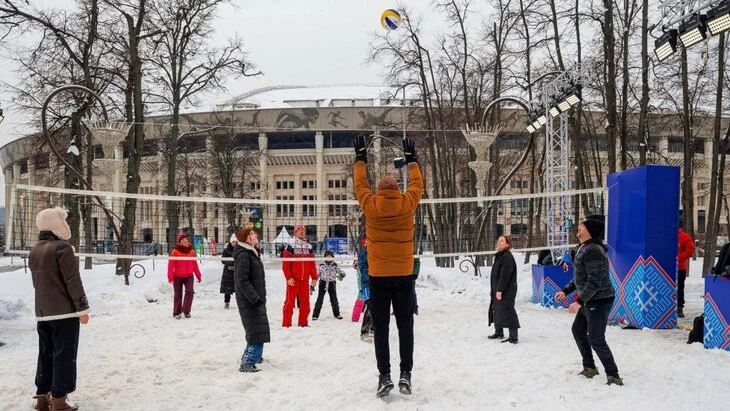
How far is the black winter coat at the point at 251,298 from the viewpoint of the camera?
6.91 metres

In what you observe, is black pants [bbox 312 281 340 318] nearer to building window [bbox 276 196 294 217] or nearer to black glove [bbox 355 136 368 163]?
building window [bbox 276 196 294 217]

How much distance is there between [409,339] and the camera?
5.62m


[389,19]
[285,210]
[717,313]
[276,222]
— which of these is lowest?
[717,313]

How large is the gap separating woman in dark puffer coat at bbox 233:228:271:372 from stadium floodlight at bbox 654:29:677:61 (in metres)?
8.76

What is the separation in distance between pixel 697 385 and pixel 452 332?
420 cm

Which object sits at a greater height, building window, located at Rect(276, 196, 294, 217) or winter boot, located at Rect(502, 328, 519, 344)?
building window, located at Rect(276, 196, 294, 217)

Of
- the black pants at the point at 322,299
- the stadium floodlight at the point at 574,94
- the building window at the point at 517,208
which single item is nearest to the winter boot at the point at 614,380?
the black pants at the point at 322,299

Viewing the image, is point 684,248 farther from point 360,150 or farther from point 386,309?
point 360,150

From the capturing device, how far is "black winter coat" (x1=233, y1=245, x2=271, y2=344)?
691cm

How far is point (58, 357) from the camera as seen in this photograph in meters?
5.18

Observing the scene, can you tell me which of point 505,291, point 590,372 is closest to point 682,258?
point 505,291

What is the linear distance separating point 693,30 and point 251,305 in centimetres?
883

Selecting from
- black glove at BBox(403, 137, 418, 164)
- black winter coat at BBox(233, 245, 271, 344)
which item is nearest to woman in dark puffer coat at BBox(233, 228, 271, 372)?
black winter coat at BBox(233, 245, 271, 344)

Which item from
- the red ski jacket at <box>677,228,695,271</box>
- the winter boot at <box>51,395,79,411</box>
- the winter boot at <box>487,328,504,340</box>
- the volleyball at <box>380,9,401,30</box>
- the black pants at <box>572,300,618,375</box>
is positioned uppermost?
the volleyball at <box>380,9,401,30</box>
